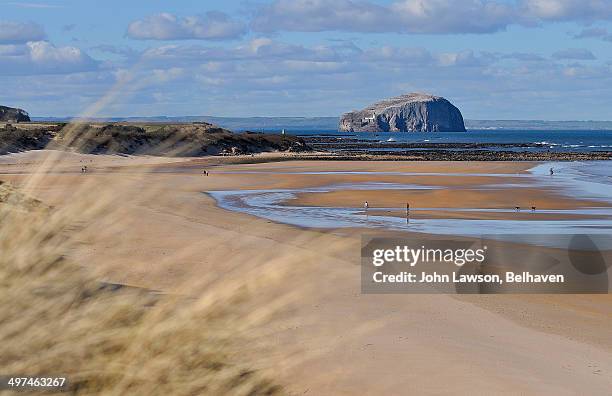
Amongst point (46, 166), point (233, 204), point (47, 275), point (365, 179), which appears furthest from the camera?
point (365, 179)

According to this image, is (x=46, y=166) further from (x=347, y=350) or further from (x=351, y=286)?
(x=351, y=286)

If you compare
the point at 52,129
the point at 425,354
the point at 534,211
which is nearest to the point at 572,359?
the point at 425,354

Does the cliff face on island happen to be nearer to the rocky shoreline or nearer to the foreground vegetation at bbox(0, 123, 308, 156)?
the foreground vegetation at bbox(0, 123, 308, 156)

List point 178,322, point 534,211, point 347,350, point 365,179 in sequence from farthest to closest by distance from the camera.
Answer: point 365,179 < point 534,211 < point 347,350 < point 178,322

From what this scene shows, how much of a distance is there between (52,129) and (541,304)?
2477 inches

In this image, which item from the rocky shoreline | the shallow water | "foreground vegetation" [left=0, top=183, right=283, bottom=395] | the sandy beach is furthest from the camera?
the rocky shoreline

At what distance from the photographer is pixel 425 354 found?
7.08 m

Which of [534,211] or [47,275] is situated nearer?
[47,275]
